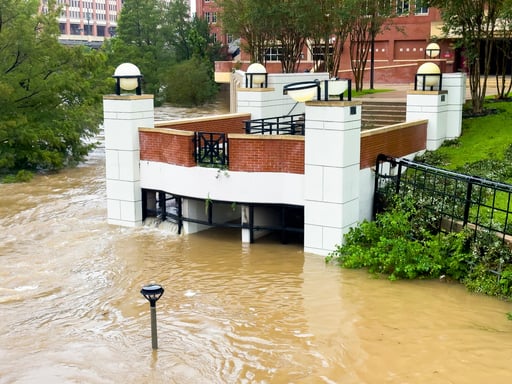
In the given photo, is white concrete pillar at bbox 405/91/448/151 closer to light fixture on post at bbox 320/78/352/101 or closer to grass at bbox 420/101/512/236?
grass at bbox 420/101/512/236

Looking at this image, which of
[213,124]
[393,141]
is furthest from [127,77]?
[393,141]

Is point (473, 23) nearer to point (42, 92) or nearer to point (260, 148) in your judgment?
point (260, 148)

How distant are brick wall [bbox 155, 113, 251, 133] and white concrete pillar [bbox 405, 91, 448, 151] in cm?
488

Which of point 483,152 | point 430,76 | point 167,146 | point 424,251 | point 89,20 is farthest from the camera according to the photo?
point 89,20

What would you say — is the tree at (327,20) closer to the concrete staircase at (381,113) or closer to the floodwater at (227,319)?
the concrete staircase at (381,113)

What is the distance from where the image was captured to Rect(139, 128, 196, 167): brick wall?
15398 millimetres

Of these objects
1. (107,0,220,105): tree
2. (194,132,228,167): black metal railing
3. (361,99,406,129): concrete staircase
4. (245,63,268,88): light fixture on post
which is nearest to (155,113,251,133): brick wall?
(245,63,268,88): light fixture on post

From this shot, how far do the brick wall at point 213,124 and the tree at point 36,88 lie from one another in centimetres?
846

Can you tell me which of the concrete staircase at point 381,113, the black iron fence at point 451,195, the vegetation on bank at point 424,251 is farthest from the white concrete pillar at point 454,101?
the black iron fence at point 451,195

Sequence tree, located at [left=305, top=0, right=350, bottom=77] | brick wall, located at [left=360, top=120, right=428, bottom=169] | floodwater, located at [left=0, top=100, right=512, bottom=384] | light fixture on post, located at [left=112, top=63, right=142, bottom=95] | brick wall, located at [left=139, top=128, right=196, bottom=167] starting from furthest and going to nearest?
tree, located at [left=305, top=0, right=350, bottom=77] → light fixture on post, located at [left=112, top=63, right=142, bottom=95] → brick wall, located at [left=139, top=128, right=196, bottom=167] → brick wall, located at [left=360, top=120, right=428, bottom=169] → floodwater, located at [left=0, top=100, right=512, bottom=384]

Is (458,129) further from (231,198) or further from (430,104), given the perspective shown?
(231,198)

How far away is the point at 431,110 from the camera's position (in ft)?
60.3

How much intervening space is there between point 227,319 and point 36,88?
17536 mm

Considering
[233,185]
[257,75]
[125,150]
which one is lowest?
[233,185]
